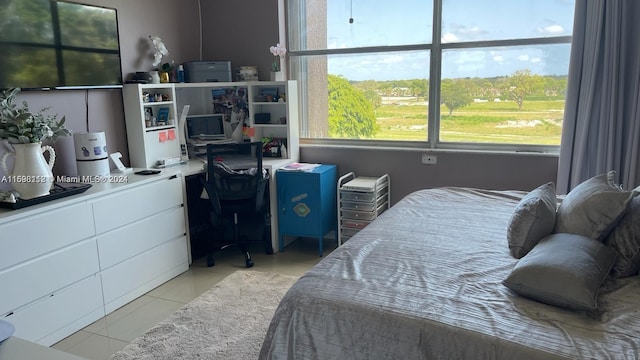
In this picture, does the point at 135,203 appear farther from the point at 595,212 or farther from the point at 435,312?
the point at 595,212

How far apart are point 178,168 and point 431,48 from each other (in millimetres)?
2251

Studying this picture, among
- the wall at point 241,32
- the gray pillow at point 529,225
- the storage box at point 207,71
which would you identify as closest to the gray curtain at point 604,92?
the gray pillow at point 529,225

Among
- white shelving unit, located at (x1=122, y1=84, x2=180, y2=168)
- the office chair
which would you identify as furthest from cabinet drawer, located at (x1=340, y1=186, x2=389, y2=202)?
white shelving unit, located at (x1=122, y1=84, x2=180, y2=168)

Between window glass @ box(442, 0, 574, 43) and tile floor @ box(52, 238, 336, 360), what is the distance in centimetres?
212

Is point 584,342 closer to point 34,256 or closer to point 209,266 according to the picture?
point 34,256

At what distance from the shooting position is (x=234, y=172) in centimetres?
364

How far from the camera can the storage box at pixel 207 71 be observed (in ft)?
13.4

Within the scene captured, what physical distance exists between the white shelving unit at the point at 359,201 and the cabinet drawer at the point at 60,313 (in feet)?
6.38

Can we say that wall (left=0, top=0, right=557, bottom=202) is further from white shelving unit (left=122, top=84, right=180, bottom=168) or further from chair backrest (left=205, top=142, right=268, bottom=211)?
chair backrest (left=205, top=142, right=268, bottom=211)

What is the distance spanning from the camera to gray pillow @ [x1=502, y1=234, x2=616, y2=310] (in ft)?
5.32

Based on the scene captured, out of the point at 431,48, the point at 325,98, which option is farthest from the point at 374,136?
the point at 431,48

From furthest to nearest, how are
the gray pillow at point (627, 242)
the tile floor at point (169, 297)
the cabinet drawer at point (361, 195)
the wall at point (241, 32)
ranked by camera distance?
the wall at point (241, 32), the cabinet drawer at point (361, 195), the tile floor at point (169, 297), the gray pillow at point (627, 242)

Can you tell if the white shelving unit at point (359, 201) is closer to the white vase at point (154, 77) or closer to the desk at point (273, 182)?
the desk at point (273, 182)

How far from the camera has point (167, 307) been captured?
311 centimetres
